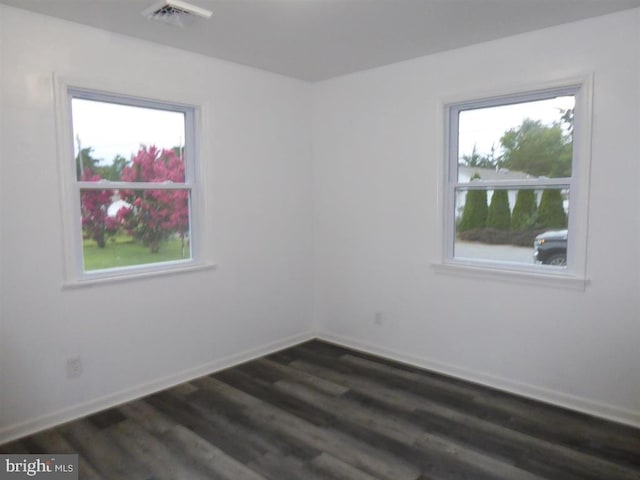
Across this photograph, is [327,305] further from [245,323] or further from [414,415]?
[414,415]

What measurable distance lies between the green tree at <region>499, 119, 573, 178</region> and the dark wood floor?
5.25 ft

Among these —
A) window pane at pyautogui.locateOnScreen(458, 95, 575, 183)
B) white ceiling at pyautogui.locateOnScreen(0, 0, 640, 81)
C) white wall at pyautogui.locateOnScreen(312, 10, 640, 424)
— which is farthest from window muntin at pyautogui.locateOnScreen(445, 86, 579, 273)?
white ceiling at pyautogui.locateOnScreen(0, 0, 640, 81)

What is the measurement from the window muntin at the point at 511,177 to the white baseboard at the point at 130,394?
5.99 feet

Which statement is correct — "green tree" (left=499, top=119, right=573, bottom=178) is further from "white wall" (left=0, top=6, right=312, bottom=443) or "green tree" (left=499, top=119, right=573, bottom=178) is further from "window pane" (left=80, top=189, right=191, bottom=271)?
"window pane" (left=80, top=189, right=191, bottom=271)

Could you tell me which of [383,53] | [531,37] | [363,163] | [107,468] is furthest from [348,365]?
[531,37]

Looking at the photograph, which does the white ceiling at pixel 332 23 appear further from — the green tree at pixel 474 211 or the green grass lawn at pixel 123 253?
the green grass lawn at pixel 123 253

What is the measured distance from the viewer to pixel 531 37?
3.13m

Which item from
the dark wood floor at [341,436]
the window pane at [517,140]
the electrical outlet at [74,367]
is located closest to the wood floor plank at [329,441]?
the dark wood floor at [341,436]

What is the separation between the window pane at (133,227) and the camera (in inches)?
125

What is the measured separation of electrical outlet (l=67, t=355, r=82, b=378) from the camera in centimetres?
301

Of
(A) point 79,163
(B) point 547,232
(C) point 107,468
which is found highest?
(A) point 79,163

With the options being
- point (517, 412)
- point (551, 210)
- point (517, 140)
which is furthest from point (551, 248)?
point (517, 412)

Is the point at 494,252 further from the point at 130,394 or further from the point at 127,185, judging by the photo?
the point at 130,394

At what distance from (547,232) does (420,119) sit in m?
1.28
